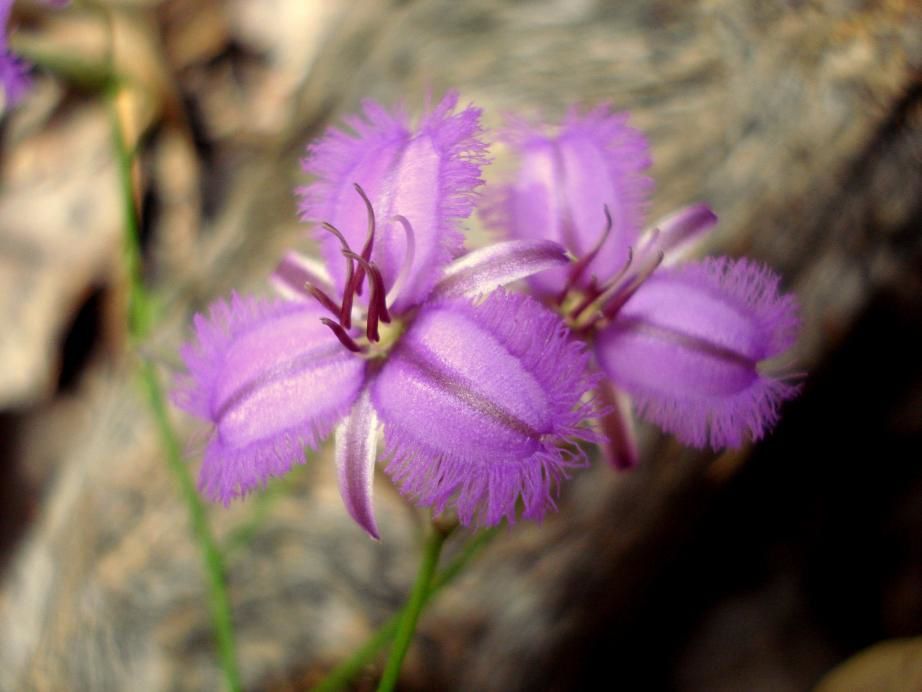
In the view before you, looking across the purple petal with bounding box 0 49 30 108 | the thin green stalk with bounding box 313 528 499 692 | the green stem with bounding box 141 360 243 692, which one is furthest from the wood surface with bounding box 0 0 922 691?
the purple petal with bounding box 0 49 30 108

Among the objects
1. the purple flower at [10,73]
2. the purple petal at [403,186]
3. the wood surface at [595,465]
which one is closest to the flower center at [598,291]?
the purple petal at [403,186]

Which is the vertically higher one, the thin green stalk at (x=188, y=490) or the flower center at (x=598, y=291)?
the flower center at (x=598, y=291)

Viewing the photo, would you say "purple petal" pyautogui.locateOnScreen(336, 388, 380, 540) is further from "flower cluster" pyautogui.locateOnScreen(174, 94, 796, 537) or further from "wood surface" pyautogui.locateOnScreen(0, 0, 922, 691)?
"wood surface" pyautogui.locateOnScreen(0, 0, 922, 691)

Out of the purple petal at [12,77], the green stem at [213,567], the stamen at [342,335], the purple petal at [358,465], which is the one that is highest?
the purple petal at [12,77]

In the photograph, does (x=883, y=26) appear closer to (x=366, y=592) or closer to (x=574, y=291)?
(x=574, y=291)

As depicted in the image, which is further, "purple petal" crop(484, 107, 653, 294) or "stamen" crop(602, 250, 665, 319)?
"purple petal" crop(484, 107, 653, 294)

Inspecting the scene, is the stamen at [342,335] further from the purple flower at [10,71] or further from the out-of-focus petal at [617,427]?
the purple flower at [10,71]

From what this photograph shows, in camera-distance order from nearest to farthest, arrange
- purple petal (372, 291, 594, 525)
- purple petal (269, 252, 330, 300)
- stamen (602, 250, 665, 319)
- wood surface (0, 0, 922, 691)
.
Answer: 1. purple petal (372, 291, 594, 525)
2. stamen (602, 250, 665, 319)
3. purple petal (269, 252, 330, 300)
4. wood surface (0, 0, 922, 691)
